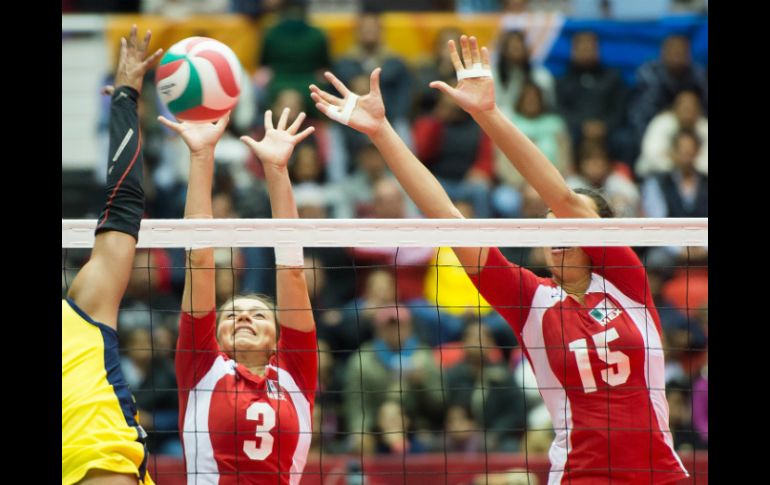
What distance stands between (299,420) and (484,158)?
23.0 feet

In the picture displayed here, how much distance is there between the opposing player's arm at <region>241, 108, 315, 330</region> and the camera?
18.5 ft

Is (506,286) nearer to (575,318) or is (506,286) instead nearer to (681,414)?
(575,318)

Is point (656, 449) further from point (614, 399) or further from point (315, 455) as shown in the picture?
point (315, 455)

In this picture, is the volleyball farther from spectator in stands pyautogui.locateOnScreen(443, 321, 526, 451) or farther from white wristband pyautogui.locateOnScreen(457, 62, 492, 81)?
spectator in stands pyautogui.locateOnScreen(443, 321, 526, 451)

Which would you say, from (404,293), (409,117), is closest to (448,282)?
(404,293)

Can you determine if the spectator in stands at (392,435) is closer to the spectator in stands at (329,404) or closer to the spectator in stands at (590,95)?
the spectator in stands at (329,404)

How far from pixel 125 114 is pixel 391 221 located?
1.46 metres

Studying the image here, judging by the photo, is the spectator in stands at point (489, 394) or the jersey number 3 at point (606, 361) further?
the spectator in stands at point (489, 394)

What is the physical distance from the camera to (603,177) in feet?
39.3

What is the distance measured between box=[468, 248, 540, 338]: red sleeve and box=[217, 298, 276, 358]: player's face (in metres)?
1.05

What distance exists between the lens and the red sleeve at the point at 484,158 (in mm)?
12172

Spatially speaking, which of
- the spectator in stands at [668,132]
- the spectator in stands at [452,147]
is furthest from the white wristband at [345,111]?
the spectator in stands at [668,132]

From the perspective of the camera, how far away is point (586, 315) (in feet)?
18.1

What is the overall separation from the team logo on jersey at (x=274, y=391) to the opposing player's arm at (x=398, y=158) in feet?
3.48
